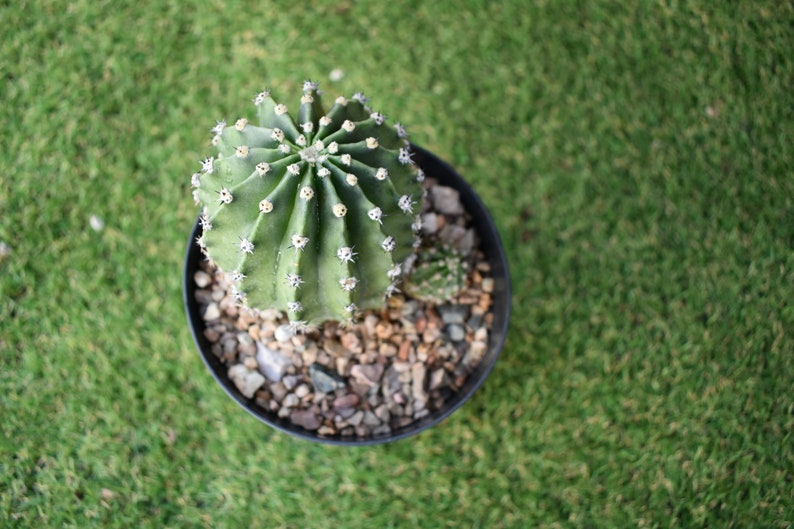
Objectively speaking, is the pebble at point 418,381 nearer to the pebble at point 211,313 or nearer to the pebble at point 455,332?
the pebble at point 455,332

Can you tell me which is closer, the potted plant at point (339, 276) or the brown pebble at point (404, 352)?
the potted plant at point (339, 276)

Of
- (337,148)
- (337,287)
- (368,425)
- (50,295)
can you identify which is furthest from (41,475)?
(337,148)

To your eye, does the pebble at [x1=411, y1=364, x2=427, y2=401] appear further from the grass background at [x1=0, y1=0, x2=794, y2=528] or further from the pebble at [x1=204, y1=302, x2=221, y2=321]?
the pebble at [x1=204, y1=302, x2=221, y2=321]

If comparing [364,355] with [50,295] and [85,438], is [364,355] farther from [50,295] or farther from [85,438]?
[50,295]

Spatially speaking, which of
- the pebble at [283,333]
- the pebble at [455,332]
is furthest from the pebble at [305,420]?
the pebble at [455,332]

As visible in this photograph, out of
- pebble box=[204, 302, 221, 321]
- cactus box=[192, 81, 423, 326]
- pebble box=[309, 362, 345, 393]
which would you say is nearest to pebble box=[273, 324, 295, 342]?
pebble box=[309, 362, 345, 393]
